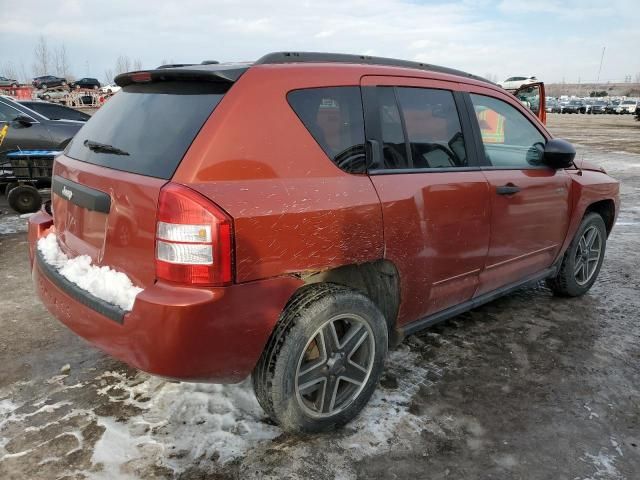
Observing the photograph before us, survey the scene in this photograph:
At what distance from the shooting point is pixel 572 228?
4.09 meters

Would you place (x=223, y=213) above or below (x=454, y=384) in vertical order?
above

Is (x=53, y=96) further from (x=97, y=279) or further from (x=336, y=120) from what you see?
(x=336, y=120)

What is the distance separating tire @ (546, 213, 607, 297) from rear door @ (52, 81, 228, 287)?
3.33m

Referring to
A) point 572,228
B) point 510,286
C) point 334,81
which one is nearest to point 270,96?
point 334,81

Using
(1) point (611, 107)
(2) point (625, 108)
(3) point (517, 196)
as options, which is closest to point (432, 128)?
(3) point (517, 196)

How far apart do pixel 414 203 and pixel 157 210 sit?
1.33 meters

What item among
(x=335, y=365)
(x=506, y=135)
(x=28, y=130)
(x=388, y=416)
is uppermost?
(x=506, y=135)

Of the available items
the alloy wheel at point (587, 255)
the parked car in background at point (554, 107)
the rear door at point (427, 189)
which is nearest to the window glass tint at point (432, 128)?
the rear door at point (427, 189)

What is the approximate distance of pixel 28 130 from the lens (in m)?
8.39

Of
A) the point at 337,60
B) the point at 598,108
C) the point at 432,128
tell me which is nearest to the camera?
the point at 337,60

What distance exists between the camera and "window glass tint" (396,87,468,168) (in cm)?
286

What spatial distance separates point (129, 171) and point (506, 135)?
264 cm

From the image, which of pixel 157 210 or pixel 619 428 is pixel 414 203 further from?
pixel 619 428

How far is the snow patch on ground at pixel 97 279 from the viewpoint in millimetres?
2188
